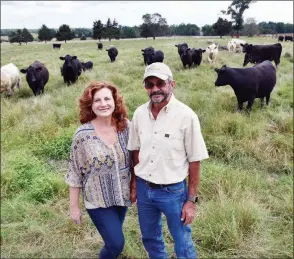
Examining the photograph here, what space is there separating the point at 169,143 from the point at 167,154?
0.09 metres

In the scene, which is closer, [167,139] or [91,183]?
[167,139]

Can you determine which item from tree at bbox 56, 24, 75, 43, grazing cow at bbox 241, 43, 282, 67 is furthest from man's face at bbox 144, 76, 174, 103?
tree at bbox 56, 24, 75, 43

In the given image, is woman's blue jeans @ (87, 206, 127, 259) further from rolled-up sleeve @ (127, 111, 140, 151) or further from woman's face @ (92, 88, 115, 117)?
woman's face @ (92, 88, 115, 117)

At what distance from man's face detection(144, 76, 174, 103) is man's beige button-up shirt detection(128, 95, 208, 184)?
0.07 m

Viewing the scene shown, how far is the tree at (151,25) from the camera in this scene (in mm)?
60056

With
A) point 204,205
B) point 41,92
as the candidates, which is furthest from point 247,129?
point 41,92

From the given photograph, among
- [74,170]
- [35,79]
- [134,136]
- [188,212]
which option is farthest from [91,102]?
[35,79]

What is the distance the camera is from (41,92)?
1149cm

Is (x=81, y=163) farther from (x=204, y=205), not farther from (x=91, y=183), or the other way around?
(x=204, y=205)

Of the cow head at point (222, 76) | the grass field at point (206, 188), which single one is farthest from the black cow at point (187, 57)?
the cow head at point (222, 76)

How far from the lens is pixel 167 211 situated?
2.59m

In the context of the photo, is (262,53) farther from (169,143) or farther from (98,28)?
(98,28)

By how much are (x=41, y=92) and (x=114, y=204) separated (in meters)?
9.55

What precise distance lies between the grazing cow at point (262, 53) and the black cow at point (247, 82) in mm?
8684
